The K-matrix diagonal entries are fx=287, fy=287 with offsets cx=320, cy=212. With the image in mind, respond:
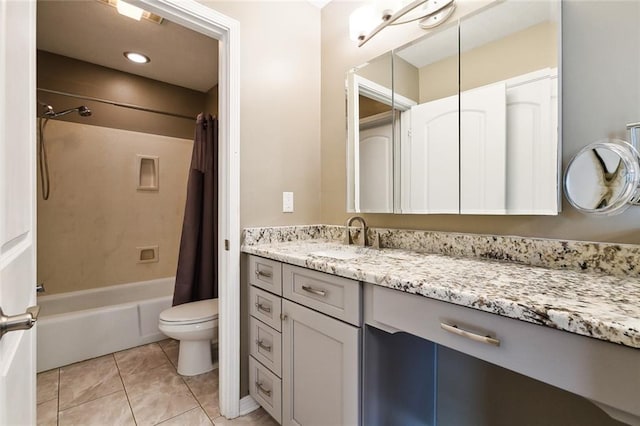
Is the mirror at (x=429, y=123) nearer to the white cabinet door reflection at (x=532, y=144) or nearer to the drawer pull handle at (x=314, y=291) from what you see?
the white cabinet door reflection at (x=532, y=144)

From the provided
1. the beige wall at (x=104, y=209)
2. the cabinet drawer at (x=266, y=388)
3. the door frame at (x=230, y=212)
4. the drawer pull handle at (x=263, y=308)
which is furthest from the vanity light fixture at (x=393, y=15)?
the beige wall at (x=104, y=209)

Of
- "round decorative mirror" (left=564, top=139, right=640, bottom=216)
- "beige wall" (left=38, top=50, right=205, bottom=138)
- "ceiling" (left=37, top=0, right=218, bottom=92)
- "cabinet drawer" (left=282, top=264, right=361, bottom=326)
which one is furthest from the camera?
"beige wall" (left=38, top=50, right=205, bottom=138)

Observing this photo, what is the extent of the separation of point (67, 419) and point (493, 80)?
2.51m

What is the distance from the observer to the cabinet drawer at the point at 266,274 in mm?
1282

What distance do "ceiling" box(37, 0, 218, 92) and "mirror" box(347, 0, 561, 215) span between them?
4.97 ft

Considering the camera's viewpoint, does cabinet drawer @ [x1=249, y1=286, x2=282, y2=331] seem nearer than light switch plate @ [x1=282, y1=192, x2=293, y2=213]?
Yes

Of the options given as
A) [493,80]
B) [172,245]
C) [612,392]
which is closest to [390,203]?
[493,80]

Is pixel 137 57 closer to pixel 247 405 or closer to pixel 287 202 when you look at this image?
pixel 287 202

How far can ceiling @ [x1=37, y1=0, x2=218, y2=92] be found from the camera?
1.85 metres

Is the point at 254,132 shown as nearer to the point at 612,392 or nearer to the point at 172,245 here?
the point at 612,392

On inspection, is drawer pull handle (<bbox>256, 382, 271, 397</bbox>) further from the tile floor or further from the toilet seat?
the toilet seat

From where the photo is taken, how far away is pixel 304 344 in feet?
3.74

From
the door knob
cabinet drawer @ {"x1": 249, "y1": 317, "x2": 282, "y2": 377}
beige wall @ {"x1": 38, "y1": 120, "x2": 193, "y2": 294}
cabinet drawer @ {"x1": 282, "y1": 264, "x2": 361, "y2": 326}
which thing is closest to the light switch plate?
cabinet drawer @ {"x1": 282, "y1": 264, "x2": 361, "y2": 326}

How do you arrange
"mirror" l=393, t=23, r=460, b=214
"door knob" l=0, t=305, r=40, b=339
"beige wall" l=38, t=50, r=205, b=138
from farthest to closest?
"beige wall" l=38, t=50, r=205, b=138 < "mirror" l=393, t=23, r=460, b=214 < "door knob" l=0, t=305, r=40, b=339
